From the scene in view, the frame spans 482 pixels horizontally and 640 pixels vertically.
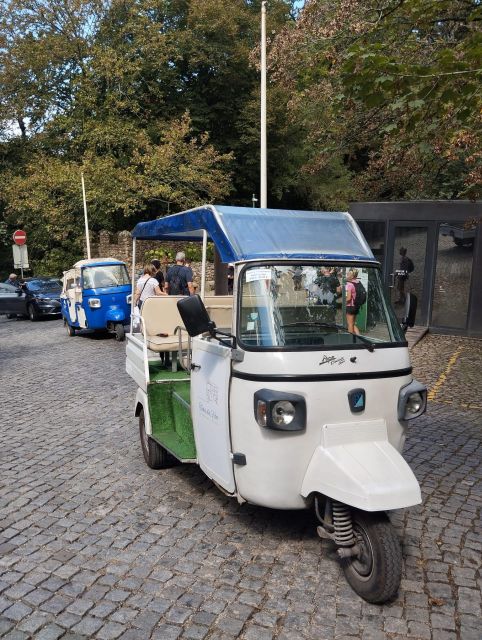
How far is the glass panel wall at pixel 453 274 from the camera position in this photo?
13.6 metres

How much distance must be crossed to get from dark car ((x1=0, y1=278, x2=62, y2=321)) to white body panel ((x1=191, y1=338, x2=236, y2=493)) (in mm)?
16747

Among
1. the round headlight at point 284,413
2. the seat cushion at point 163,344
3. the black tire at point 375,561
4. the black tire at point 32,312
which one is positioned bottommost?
the black tire at point 32,312

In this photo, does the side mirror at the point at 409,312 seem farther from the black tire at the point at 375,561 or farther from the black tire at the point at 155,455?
the black tire at the point at 155,455

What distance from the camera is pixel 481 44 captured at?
5.42 metres

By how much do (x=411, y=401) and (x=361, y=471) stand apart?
2.59ft

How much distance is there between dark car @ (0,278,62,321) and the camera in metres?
20.2

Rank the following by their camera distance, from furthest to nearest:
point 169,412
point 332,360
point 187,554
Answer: point 169,412, point 187,554, point 332,360

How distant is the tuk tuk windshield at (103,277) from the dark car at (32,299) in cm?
587

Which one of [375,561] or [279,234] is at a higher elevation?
[279,234]

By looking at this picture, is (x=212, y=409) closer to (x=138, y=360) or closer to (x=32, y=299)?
(x=138, y=360)

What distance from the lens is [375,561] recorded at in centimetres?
337

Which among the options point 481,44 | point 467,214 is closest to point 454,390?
point 481,44

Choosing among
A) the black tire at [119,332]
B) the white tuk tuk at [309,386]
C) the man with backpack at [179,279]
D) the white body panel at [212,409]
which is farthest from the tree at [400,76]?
the black tire at [119,332]

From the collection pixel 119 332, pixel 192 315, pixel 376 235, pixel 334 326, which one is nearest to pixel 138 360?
pixel 192 315
